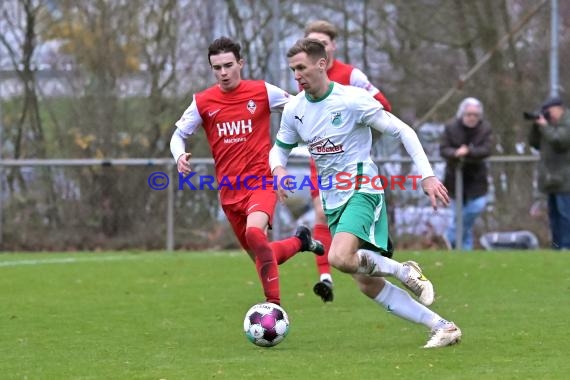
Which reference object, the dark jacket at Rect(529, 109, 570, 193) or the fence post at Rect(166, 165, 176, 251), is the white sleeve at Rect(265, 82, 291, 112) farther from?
the fence post at Rect(166, 165, 176, 251)

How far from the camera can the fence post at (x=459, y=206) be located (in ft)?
47.9

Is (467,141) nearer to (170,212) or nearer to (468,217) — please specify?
(468,217)

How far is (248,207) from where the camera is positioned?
27.1 ft

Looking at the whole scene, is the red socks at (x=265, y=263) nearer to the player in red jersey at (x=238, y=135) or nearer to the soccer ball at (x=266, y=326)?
the player in red jersey at (x=238, y=135)

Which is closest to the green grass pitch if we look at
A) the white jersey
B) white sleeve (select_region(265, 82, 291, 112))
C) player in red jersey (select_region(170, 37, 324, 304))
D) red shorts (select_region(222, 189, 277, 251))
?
red shorts (select_region(222, 189, 277, 251))

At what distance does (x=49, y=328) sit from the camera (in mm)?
8164

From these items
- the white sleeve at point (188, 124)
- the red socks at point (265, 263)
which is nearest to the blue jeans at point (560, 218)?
the white sleeve at point (188, 124)

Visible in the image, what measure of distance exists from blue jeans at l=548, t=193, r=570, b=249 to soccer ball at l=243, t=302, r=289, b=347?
7492mm

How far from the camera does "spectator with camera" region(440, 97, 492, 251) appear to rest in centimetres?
1417

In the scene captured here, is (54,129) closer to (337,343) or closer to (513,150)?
(513,150)

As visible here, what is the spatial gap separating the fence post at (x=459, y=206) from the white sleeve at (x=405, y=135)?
24.9 feet

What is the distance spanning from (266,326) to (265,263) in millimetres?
837

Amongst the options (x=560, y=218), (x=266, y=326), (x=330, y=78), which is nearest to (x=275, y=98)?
(x=330, y=78)

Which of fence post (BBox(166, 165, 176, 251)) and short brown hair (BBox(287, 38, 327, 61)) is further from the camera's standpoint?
fence post (BBox(166, 165, 176, 251))
